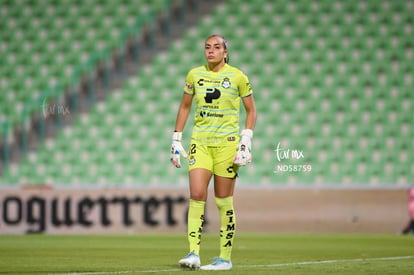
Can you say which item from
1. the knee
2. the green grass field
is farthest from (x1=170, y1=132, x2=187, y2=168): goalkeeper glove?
the green grass field

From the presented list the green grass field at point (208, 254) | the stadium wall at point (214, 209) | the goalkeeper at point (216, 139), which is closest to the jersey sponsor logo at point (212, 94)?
→ the goalkeeper at point (216, 139)

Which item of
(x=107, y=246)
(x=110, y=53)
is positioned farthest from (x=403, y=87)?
(x=107, y=246)

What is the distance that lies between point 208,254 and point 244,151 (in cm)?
257

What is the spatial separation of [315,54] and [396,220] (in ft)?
14.7

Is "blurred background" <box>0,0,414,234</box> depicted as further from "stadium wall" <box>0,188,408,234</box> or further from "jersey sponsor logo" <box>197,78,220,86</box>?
"jersey sponsor logo" <box>197,78,220,86</box>

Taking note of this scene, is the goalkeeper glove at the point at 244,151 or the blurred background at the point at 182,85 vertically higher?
the blurred background at the point at 182,85

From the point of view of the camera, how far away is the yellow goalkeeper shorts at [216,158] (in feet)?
24.7

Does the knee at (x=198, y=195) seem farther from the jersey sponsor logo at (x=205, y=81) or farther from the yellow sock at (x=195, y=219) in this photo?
the jersey sponsor logo at (x=205, y=81)

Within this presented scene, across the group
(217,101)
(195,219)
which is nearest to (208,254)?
(195,219)

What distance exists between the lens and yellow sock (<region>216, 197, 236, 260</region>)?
7609 millimetres

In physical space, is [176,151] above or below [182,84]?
below

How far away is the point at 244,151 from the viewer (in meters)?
7.54

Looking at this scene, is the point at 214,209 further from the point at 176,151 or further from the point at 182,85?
the point at 176,151

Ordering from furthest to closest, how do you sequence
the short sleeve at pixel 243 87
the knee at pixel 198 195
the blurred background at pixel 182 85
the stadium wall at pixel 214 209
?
the blurred background at pixel 182 85, the stadium wall at pixel 214 209, the short sleeve at pixel 243 87, the knee at pixel 198 195
